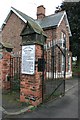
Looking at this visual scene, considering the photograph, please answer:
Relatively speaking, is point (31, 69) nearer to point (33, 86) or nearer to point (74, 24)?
point (33, 86)

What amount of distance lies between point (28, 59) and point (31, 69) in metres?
0.40

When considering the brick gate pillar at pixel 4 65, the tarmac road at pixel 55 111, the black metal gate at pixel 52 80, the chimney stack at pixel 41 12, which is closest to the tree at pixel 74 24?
the chimney stack at pixel 41 12

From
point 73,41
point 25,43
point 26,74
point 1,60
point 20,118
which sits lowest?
point 20,118

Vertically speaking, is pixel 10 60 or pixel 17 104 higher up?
pixel 10 60

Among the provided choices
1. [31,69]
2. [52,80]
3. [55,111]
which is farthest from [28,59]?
[52,80]

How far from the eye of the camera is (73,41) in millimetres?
27812

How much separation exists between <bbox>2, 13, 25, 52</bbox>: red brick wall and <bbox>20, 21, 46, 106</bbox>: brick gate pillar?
12808 mm

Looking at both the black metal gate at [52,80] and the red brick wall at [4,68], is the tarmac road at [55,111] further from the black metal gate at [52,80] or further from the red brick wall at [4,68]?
the red brick wall at [4,68]

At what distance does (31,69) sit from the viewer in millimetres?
6793

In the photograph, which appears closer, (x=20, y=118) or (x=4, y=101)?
(x=20, y=118)

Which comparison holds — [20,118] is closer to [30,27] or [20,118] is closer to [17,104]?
[17,104]

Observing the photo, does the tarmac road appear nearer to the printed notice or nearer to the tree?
the printed notice

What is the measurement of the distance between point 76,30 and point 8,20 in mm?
10777

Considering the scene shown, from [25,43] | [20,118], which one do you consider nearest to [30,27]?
[25,43]
